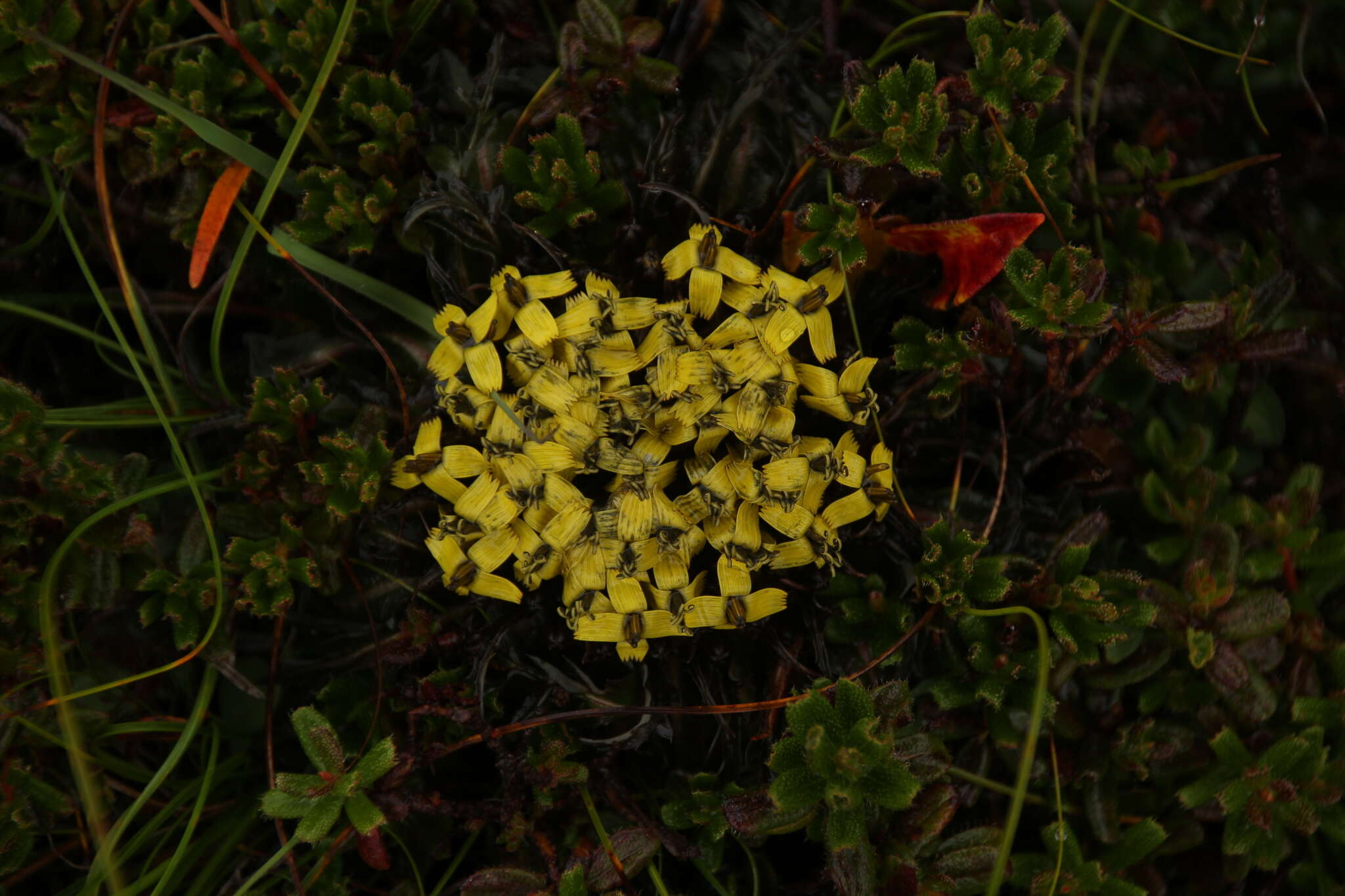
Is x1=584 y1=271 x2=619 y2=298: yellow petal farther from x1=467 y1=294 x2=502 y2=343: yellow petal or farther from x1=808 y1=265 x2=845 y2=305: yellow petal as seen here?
x1=808 y1=265 x2=845 y2=305: yellow petal

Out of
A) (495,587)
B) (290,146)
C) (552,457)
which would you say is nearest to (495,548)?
(495,587)

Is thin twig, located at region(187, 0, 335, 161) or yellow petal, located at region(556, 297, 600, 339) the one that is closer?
yellow petal, located at region(556, 297, 600, 339)

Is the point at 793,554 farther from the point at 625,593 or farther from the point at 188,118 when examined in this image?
the point at 188,118

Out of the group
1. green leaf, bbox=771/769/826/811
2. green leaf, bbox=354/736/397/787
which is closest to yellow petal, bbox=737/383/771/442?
green leaf, bbox=771/769/826/811

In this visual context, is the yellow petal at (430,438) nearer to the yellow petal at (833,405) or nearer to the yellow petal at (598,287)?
the yellow petal at (598,287)

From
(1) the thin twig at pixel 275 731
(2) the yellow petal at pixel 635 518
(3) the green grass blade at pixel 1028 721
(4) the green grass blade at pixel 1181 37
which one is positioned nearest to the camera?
(2) the yellow petal at pixel 635 518

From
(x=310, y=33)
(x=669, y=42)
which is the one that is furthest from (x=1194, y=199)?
(x=310, y=33)

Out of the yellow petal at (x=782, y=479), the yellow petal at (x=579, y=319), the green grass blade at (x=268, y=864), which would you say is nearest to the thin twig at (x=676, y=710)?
the green grass blade at (x=268, y=864)
